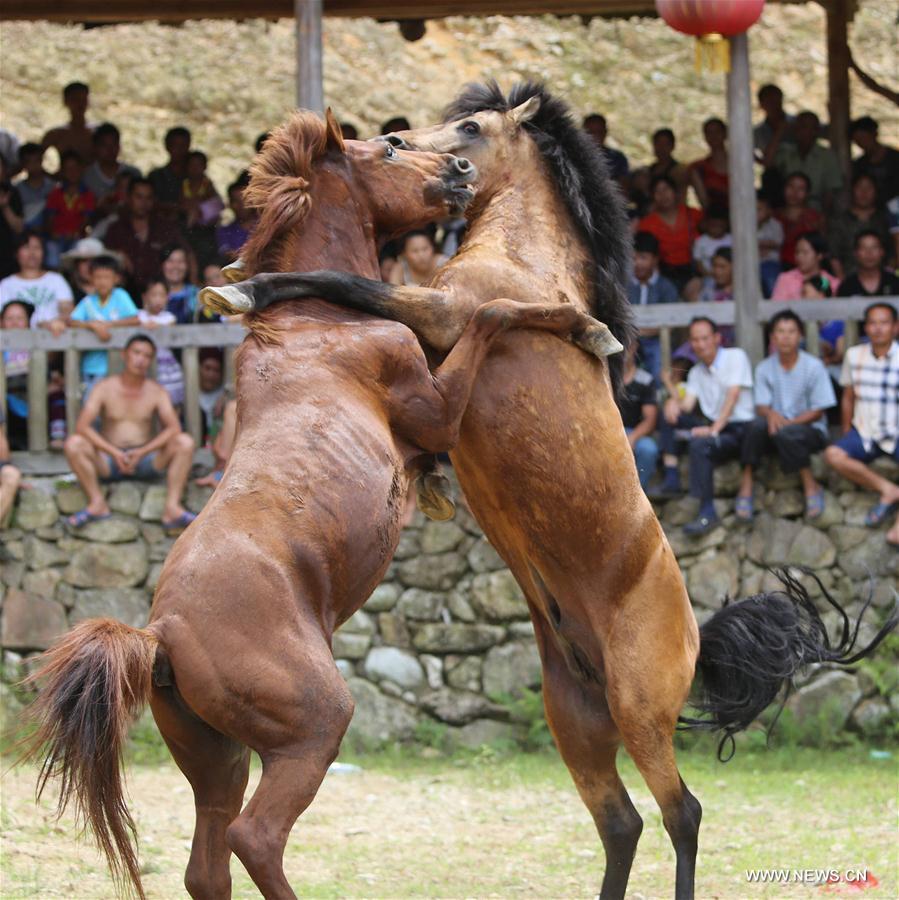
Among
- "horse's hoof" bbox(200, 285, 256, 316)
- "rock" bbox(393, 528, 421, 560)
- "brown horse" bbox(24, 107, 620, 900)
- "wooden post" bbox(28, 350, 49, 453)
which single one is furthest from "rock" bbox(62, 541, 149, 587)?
"horse's hoof" bbox(200, 285, 256, 316)

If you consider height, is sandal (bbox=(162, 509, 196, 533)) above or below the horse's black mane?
below

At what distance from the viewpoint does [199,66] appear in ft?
70.9

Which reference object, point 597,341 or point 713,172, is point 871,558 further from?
point 597,341

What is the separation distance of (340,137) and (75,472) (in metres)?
4.97

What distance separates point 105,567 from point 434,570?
2.18m

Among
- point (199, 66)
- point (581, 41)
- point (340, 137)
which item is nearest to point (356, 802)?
point (340, 137)

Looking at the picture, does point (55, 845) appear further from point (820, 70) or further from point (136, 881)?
point (820, 70)

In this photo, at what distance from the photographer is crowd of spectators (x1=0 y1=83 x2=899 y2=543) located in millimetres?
9172

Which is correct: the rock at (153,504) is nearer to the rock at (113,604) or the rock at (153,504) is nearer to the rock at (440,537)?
the rock at (113,604)

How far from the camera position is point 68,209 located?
11.2 m

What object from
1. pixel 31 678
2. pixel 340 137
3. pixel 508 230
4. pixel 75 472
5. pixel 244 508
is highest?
pixel 340 137

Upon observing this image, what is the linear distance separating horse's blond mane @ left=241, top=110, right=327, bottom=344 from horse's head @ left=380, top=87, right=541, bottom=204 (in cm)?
77

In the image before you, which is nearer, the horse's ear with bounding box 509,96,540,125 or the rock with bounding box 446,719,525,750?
the horse's ear with bounding box 509,96,540,125

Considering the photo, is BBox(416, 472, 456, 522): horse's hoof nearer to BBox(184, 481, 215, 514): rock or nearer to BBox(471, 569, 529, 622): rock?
BBox(471, 569, 529, 622): rock
